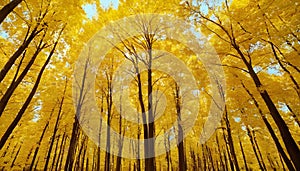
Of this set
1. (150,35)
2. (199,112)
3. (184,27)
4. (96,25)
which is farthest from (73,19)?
(199,112)

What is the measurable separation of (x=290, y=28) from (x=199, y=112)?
33.6 feet

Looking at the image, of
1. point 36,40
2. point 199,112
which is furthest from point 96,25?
point 199,112

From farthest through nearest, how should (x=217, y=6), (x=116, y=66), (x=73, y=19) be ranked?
(x=116, y=66) → (x=217, y=6) → (x=73, y=19)

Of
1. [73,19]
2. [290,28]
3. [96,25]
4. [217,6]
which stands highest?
[96,25]

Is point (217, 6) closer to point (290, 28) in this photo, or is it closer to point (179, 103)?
point (290, 28)

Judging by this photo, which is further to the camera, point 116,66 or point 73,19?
point 116,66

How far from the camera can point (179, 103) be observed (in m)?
13.3

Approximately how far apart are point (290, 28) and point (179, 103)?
8.76m

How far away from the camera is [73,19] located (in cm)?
752

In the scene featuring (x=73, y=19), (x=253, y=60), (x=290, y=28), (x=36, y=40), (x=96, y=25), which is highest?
(x=96, y=25)

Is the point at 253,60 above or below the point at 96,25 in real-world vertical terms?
below

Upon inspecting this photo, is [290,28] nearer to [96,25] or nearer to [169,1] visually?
[169,1]

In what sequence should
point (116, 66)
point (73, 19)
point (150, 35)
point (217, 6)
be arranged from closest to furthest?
1. point (73, 19)
2. point (217, 6)
3. point (150, 35)
4. point (116, 66)

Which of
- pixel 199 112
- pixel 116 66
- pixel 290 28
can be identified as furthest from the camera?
pixel 199 112
